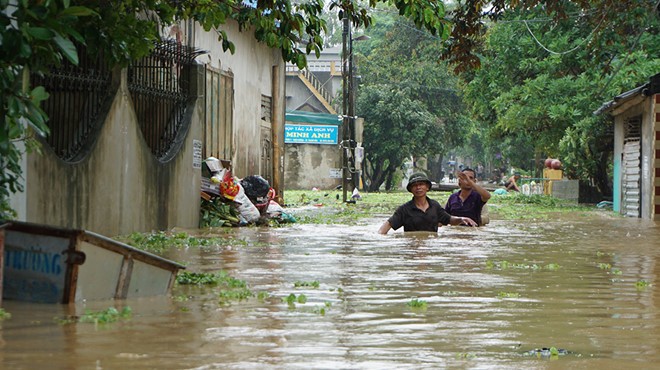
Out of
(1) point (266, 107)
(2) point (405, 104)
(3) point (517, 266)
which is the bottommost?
(3) point (517, 266)

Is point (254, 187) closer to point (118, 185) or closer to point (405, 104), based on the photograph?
point (118, 185)

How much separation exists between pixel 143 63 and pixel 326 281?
787 centimetres

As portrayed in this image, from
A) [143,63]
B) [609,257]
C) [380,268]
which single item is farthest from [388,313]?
[143,63]

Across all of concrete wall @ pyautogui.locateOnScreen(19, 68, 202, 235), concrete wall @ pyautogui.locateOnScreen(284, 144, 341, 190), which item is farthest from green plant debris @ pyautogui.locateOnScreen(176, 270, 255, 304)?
concrete wall @ pyautogui.locateOnScreen(284, 144, 341, 190)

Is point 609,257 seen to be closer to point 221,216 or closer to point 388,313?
point 388,313

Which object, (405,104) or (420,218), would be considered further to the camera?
(405,104)

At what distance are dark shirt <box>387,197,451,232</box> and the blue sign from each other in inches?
1661

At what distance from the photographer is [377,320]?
6898 mm

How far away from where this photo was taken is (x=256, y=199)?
20.4 m

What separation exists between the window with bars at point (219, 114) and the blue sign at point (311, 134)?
1319 inches

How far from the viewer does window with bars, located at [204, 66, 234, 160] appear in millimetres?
21578

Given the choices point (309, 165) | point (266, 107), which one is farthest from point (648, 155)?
point (309, 165)

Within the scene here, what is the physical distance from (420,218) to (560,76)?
17786 mm

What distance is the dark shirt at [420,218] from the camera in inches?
595
